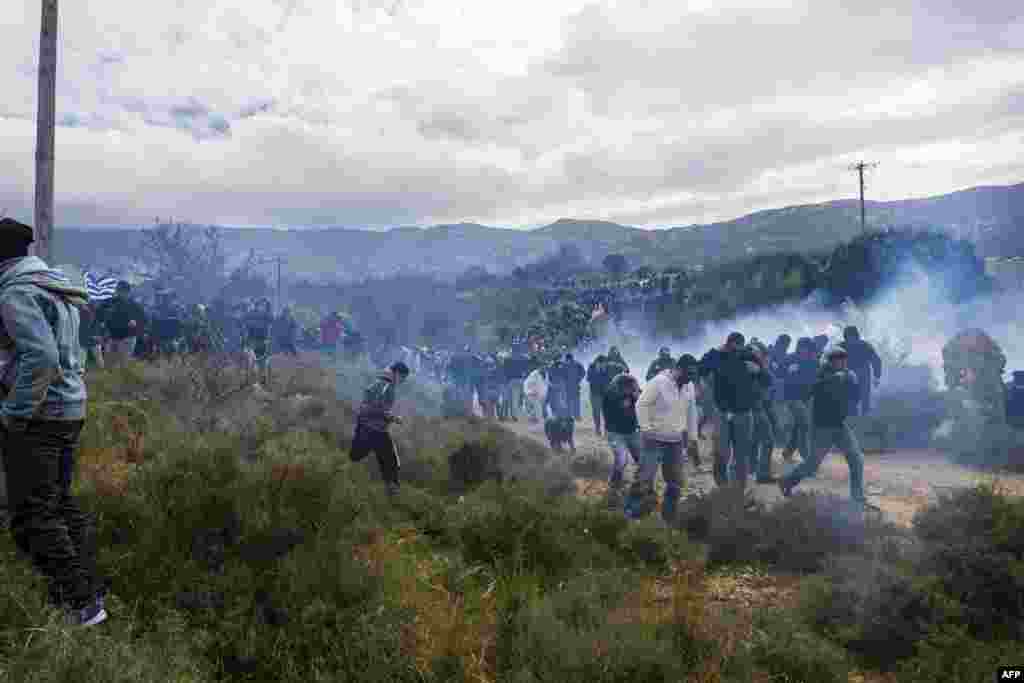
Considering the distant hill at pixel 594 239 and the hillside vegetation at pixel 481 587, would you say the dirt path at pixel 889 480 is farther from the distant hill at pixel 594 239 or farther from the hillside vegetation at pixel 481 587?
the distant hill at pixel 594 239

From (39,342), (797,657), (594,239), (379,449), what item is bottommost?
(797,657)

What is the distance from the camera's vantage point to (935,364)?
2130cm

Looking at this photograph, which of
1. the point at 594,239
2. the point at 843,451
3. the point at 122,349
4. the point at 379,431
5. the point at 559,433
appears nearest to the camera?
the point at 379,431

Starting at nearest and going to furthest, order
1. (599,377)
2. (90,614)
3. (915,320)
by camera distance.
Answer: (90,614) < (599,377) < (915,320)

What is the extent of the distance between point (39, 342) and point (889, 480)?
10384 millimetres

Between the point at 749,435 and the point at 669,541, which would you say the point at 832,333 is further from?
the point at 669,541

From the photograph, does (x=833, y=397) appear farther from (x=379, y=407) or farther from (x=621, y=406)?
(x=379, y=407)

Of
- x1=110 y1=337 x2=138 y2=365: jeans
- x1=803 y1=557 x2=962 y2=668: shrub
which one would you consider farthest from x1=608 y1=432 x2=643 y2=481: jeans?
x1=110 y1=337 x2=138 y2=365: jeans

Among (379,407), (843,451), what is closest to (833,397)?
(843,451)

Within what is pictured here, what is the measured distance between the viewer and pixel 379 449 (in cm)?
834

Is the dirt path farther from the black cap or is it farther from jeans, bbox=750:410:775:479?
the black cap

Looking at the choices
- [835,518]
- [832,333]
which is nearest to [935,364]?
[832,333]

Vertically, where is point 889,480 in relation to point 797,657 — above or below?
below

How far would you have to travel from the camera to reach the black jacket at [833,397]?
8.30 m
